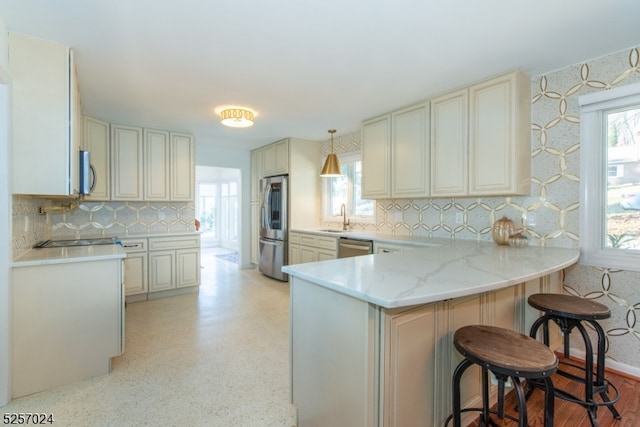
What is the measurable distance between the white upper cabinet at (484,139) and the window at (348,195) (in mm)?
1458

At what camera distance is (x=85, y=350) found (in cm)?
214

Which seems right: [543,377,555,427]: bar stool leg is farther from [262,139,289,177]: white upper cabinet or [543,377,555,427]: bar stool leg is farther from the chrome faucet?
[262,139,289,177]: white upper cabinet

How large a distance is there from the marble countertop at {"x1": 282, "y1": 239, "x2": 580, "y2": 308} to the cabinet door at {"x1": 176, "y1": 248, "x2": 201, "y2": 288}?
3.13 metres

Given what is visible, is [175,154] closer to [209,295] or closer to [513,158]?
[209,295]

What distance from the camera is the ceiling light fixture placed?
327 cm

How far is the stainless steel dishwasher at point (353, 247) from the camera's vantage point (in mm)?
3443

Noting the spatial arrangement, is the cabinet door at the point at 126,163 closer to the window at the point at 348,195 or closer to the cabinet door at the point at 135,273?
the cabinet door at the point at 135,273

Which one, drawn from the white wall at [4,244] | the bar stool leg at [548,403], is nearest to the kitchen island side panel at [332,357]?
the bar stool leg at [548,403]

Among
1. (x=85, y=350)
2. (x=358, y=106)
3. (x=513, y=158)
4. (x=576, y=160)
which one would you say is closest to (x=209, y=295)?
(x=85, y=350)

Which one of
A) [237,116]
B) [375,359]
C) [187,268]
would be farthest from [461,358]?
[187,268]

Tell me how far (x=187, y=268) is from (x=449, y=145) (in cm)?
373

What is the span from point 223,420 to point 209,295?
8.71 feet

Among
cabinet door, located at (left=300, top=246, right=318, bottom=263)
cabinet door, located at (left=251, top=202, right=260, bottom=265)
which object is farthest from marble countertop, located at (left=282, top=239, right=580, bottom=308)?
cabinet door, located at (left=251, top=202, right=260, bottom=265)

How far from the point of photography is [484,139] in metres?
2.62
